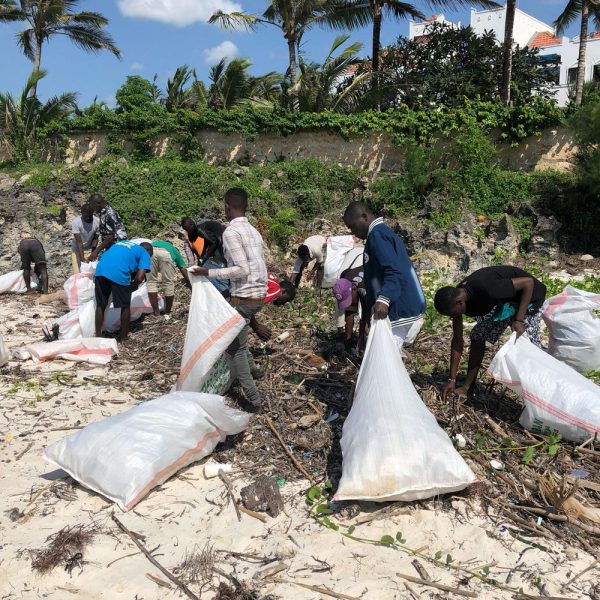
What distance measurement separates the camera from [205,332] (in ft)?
12.6

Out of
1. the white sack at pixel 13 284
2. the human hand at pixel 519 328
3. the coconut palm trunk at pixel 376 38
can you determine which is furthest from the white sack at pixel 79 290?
the coconut palm trunk at pixel 376 38

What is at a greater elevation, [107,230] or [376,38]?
[376,38]

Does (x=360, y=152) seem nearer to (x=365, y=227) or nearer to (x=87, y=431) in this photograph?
(x=365, y=227)

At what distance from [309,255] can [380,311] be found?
363 cm

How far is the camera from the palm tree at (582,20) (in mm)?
14469

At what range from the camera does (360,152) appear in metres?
14.3

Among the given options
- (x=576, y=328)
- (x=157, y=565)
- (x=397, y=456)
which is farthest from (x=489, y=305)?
(x=157, y=565)

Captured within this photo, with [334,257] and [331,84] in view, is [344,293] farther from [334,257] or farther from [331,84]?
[331,84]

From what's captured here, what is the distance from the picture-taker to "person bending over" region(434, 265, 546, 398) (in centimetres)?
358

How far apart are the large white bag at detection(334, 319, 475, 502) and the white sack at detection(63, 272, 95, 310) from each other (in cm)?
437

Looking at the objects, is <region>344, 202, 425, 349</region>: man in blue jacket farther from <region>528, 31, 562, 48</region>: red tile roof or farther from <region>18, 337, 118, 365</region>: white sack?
<region>528, 31, 562, 48</region>: red tile roof

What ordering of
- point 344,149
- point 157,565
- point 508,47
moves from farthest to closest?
point 344,149 → point 508,47 → point 157,565

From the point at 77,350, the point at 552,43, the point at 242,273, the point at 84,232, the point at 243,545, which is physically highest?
the point at 552,43

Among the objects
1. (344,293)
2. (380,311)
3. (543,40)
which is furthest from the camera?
(543,40)
